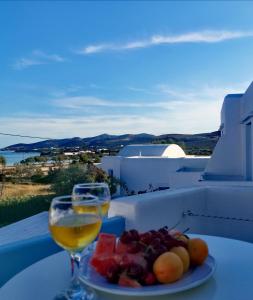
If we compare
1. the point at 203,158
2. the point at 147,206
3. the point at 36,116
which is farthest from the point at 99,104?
the point at 147,206

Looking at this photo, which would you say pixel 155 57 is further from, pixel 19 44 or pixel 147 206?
pixel 147 206

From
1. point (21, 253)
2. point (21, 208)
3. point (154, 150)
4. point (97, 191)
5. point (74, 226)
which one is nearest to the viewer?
point (74, 226)

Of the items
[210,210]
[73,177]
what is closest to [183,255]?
[210,210]

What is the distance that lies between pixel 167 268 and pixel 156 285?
67mm

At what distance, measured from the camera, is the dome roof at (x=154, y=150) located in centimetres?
1627

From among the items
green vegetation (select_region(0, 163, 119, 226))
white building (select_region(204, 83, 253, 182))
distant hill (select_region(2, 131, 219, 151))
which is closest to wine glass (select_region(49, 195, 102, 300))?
white building (select_region(204, 83, 253, 182))

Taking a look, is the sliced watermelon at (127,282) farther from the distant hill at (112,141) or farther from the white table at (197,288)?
the distant hill at (112,141)

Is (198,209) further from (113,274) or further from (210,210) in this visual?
(113,274)

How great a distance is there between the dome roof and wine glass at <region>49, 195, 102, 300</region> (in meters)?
14.9

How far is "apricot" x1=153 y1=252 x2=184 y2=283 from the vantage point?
1054 mm

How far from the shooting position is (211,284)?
1.14m

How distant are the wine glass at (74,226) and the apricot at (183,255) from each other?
27cm

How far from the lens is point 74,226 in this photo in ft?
3.33

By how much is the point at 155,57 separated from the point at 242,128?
516 centimetres
